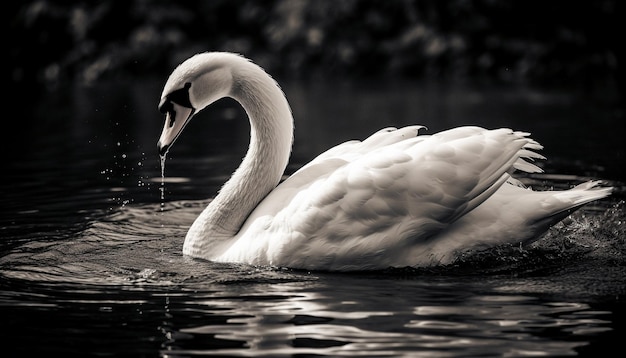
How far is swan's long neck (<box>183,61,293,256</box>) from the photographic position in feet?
23.3

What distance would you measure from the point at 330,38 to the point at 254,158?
20919mm

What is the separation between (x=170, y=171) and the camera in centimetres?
1180

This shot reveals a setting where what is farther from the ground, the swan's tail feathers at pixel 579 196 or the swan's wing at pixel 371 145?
the swan's wing at pixel 371 145

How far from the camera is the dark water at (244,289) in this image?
4934 millimetres

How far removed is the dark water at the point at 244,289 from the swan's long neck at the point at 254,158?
1.22 ft

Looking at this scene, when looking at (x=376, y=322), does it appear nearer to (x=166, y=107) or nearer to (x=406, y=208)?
(x=406, y=208)

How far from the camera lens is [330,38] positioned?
91.2 ft

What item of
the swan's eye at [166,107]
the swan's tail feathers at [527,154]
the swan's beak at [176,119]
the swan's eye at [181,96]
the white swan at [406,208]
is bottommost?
the white swan at [406,208]

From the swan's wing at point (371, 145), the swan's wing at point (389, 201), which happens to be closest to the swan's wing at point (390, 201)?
the swan's wing at point (389, 201)

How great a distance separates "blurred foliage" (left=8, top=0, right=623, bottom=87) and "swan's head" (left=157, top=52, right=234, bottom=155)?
17.1m

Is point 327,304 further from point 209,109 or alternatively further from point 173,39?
point 173,39

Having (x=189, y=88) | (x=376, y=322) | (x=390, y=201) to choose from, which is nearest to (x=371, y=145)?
(x=390, y=201)

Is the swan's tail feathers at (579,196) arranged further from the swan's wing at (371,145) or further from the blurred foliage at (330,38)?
the blurred foliage at (330,38)

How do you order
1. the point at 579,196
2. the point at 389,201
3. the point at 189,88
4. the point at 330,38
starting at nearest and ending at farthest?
the point at 389,201, the point at 579,196, the point at 189,88, the point at 330,38
